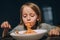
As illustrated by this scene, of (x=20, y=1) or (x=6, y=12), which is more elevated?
(x=20, y=1)

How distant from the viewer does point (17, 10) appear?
10.6ft

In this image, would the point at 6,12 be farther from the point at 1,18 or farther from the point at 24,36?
the point at 24,36

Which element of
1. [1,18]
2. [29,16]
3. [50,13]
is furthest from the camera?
[50,13]

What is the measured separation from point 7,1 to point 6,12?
222mm

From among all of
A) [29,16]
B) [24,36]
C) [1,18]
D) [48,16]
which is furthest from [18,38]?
[48,16]

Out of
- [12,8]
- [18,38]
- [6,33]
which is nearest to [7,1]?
[12,8]

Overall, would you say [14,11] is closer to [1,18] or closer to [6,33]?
[1,18]

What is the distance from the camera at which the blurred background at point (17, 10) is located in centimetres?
318

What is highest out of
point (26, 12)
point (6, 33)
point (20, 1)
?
point (20, 1)

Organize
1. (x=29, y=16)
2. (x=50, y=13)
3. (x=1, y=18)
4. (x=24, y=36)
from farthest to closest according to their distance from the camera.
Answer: (x=50, y=13) < (x=1, y=18) < (x=29, y=16) < (x=24, y=36)

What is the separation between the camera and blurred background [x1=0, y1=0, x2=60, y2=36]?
10.4 feet

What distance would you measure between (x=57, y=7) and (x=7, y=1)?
0.99m

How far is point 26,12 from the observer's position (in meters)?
0.85

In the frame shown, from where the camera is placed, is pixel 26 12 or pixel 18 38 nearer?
pixel 18 38
